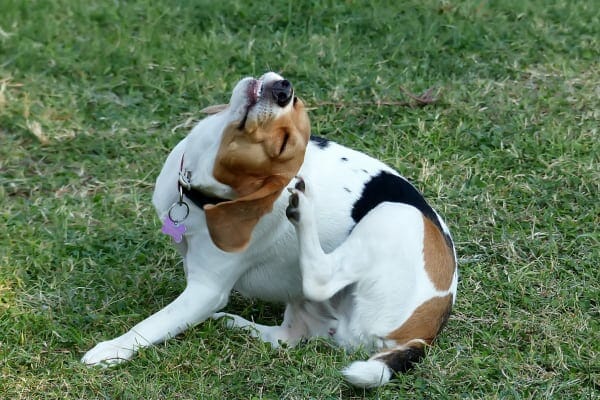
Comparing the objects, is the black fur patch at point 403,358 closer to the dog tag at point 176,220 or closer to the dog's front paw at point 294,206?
the dog's front paw at point 294,206

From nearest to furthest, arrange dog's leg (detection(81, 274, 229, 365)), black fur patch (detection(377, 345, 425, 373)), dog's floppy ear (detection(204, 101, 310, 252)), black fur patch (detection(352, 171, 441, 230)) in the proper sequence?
dog's floppy ear (detection(204, 101, 310, 252)) → black fur patch (detection(377, 345, 425, 373)) → dog's leg (detection(81, 274, 229, 365)) → black fur patch (detection(352, 171, 441, 230))

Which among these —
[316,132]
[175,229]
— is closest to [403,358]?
[175,229]

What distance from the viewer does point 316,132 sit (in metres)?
6.18

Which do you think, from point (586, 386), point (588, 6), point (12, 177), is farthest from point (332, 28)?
point (586, 386)

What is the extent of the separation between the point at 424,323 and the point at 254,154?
3.45ft

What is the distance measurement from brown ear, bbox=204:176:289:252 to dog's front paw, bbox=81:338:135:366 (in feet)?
2.21

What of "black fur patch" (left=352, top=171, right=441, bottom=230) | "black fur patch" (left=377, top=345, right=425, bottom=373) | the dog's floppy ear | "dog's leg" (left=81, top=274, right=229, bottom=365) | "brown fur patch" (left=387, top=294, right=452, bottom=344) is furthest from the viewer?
"black fur patch" (left=352, top=171, right=441, bottom=230)

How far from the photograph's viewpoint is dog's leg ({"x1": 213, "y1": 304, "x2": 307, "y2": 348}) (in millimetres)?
4414

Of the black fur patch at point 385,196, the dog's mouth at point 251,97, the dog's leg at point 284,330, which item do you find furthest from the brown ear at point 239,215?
the dog's leg at point 284,330

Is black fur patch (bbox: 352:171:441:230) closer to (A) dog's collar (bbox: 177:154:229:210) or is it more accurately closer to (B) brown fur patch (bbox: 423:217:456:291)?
(B) brown fur patch (bbox: 423:217:456:291)

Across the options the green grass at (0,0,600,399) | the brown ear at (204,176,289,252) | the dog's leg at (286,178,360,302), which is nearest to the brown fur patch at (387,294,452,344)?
the green grass at (0,0,600,399)

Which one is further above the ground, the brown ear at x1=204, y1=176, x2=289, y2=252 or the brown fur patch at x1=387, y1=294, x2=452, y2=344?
the brown ear at x1=204, y1=176, x2=289, y2=252

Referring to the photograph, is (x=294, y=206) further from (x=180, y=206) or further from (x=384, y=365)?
(x=384, y=365)

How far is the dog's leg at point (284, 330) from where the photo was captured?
4.41 metres
